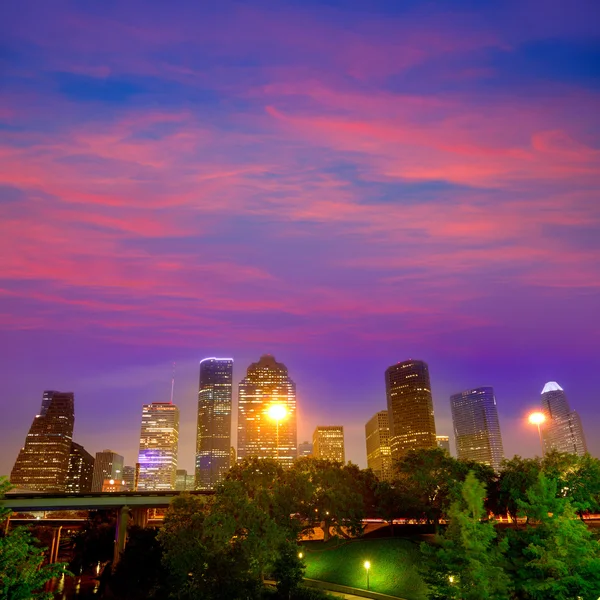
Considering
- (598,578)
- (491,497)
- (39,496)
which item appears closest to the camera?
(598,578)

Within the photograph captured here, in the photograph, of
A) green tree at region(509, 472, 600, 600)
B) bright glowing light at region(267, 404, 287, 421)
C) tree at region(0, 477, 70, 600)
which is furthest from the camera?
bright glowing light at region(267, 404, 287, 421)

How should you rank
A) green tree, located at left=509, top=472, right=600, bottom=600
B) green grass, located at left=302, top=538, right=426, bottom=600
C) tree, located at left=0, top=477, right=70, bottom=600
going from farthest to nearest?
green grass, located at left=302, top=538, right=426, bottom=600 → green tree, located at left=509, top=472, right=600, bottom=600 → tree, located at left=0, top=477, right=70, bottom=600

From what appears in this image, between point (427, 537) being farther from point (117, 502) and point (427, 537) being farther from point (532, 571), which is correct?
point (117, 502)

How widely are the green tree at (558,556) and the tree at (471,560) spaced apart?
2.21 meters

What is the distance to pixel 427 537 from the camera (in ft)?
222

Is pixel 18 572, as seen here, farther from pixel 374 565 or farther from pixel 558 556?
pixel 374 565

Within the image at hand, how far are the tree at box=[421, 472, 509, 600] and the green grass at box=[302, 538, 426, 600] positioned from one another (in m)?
15.5

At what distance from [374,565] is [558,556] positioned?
96.5 feet

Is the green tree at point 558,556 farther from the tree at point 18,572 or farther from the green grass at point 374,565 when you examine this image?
the tree at point 18,572

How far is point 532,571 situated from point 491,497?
124 feet

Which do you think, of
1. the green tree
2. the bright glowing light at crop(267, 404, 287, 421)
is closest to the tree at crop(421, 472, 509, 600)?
the green tree

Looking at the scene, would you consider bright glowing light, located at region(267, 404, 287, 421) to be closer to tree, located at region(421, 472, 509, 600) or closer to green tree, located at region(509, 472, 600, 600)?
tree, located at region(421, 472, 509, 600)

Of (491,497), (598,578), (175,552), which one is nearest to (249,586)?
(175,552)

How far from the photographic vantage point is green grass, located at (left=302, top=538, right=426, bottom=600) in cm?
5588
